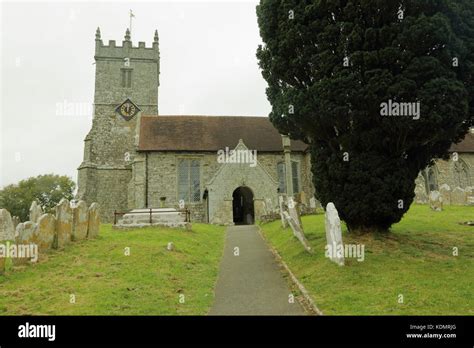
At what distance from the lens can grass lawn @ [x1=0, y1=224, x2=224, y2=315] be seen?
6.83 metres

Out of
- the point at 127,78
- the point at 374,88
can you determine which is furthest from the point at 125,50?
the point at 374,88

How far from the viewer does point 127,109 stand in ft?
113

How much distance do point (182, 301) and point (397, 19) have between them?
992 centimetres

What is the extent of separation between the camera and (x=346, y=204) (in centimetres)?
1114

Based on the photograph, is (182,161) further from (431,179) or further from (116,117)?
(431,179)

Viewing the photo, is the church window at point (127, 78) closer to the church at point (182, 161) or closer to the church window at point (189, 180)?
the church at point (182, 161)

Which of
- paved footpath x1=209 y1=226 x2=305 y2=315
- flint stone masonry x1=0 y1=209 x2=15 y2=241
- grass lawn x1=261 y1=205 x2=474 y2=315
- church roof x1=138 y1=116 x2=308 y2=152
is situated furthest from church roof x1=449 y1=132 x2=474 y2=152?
flint stone masonry x1=0 y1=209 x2=15 y2=241

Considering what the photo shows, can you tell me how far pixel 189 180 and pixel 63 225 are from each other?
16.5 meters

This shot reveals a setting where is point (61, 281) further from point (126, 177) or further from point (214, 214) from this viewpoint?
point (126, 177)

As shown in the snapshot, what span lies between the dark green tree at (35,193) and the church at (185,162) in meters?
15.5

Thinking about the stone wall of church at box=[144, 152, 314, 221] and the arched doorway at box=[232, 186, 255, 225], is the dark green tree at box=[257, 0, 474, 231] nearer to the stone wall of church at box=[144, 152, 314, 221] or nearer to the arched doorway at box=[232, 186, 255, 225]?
the stone wall of church at box=[144, 152, 314, 221]

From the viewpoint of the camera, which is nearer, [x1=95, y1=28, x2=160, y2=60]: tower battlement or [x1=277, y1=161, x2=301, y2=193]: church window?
[x1=277, y1=161, x2=301, y2=193]: church window

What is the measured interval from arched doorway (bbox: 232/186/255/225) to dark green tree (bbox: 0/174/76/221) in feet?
82.8
